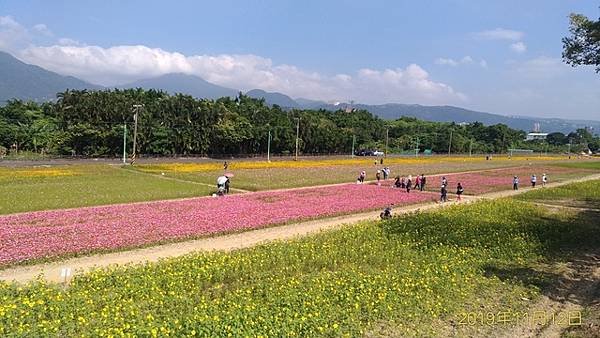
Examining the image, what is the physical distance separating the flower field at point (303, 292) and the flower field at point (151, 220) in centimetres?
450

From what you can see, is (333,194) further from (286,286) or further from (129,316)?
(129,316)

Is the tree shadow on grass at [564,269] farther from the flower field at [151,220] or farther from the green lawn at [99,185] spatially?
the green lawn at [99,185]

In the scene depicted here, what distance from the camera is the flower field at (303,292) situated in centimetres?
984

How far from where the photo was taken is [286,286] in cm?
1273

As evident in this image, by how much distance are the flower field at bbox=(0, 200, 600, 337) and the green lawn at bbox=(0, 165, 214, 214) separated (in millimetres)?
15791

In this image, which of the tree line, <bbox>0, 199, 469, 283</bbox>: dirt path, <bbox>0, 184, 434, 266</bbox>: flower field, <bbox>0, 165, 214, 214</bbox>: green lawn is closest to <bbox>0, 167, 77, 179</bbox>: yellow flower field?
<bbox>0, 165, 214, 214</bbox>: green lawn

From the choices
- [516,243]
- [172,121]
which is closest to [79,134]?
[172,121]

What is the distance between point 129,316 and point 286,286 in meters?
4.10

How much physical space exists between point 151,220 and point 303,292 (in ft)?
42.9

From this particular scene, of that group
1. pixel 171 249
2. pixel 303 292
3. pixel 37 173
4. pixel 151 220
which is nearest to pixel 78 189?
pixel 37 173

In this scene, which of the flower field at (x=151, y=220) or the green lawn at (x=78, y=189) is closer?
the flower field at (x=151, y=220)

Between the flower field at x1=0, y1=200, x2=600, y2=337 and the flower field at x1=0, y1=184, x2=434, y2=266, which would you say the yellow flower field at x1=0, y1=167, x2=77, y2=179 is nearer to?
the flower field at x1=0, y1=184, x2=434, y2=266

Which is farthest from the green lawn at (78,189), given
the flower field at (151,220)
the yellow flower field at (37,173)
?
the flower field at (151,220)

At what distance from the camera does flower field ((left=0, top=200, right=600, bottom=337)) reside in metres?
9.84
